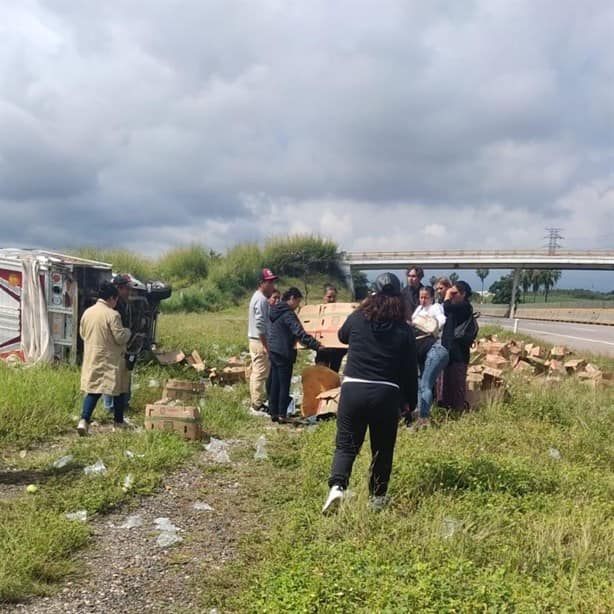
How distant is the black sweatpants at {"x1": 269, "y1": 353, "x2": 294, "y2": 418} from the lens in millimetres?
6676

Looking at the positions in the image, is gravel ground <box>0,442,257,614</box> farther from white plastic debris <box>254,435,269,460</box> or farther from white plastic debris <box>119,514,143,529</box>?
white plastic debris <box>254,435,269,460</box>

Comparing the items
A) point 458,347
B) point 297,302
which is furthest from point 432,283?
point 297,302

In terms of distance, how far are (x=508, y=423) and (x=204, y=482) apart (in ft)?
10.6

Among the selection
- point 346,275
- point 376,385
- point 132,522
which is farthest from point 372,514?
point 346,275

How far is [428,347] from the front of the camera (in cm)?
628

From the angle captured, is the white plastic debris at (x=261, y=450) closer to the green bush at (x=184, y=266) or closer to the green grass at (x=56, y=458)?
the green grass at (x=56, y=458)

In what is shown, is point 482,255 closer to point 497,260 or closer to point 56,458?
point 497,260

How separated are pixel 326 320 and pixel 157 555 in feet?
15.8

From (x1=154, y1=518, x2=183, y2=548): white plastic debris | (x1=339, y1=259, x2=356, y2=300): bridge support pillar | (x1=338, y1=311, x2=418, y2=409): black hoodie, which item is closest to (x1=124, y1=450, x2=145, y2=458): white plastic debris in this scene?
(x1=154, y1=518, x2=183, y2=548): white plastic debris

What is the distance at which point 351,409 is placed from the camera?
150 inches

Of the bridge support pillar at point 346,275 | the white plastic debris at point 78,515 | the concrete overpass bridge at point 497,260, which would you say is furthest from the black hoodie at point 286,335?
the concrete overpass bridge at point 497,260

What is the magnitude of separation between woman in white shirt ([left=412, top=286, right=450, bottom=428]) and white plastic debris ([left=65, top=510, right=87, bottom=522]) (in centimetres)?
324

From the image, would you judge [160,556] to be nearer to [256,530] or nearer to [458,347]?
[256,530]

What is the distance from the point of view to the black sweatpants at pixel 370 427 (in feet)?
12.4
